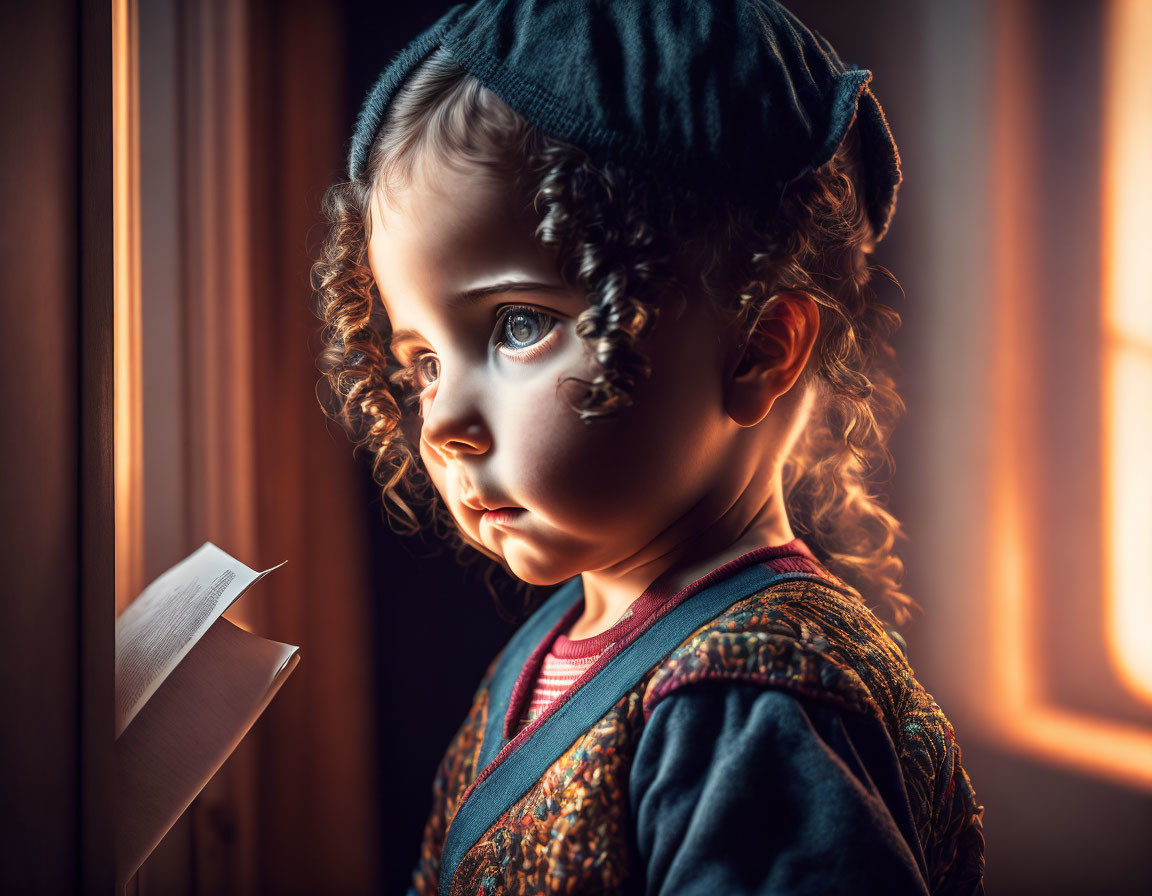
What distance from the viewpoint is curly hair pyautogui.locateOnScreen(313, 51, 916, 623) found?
502mm

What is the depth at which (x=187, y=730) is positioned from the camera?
1.78 feet

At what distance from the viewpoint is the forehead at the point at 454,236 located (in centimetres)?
52

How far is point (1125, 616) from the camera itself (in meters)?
1.03

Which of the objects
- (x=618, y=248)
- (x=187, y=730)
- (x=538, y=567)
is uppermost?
(x=618, y=248)

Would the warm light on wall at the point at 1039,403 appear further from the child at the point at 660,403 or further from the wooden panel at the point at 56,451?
the wooden panel at the point at 56,451

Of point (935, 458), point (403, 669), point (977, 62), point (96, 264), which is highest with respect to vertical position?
point (977, 62)

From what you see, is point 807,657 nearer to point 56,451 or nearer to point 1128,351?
point 56,451

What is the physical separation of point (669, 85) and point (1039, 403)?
2.66 feet

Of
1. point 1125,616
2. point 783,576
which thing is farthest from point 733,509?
point 1125,616

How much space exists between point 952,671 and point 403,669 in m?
0.74

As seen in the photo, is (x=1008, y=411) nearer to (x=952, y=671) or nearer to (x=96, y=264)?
(x=952, y=671)

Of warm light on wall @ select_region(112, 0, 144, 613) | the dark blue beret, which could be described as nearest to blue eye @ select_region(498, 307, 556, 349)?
the dark blue beret

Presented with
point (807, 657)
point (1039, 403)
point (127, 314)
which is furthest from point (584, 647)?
point (1039, 403)

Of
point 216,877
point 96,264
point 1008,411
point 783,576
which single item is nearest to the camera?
point 96,264
